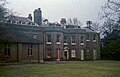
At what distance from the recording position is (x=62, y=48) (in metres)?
60.5

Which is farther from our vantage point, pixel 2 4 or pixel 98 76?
pixel 2 4

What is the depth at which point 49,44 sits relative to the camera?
5897cm

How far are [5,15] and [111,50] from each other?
3625 cm

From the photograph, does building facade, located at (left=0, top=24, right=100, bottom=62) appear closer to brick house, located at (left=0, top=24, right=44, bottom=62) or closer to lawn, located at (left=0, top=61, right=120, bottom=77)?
brick house, located at (left=0, top=24, right=44, bottom=62)

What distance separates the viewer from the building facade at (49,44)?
47125mm

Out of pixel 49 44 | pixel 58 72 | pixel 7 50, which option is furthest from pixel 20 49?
pixel 58 72

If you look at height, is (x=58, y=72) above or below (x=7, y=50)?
below

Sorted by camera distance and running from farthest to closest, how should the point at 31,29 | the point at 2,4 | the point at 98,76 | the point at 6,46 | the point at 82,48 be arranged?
the point at 82,48
the point at 31,29
the point at 6,46
the point at 2,4
the point at 98,76

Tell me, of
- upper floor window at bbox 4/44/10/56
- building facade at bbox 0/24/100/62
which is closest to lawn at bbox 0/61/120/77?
upper floor window at bbox 4/44/10/56

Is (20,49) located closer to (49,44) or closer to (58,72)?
(49,44)

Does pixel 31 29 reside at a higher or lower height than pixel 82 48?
higher

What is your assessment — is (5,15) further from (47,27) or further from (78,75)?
(47,27)

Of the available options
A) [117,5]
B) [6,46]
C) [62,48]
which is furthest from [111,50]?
[117,5]

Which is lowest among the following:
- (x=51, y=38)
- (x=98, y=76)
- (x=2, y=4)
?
(x=98, y=76)
